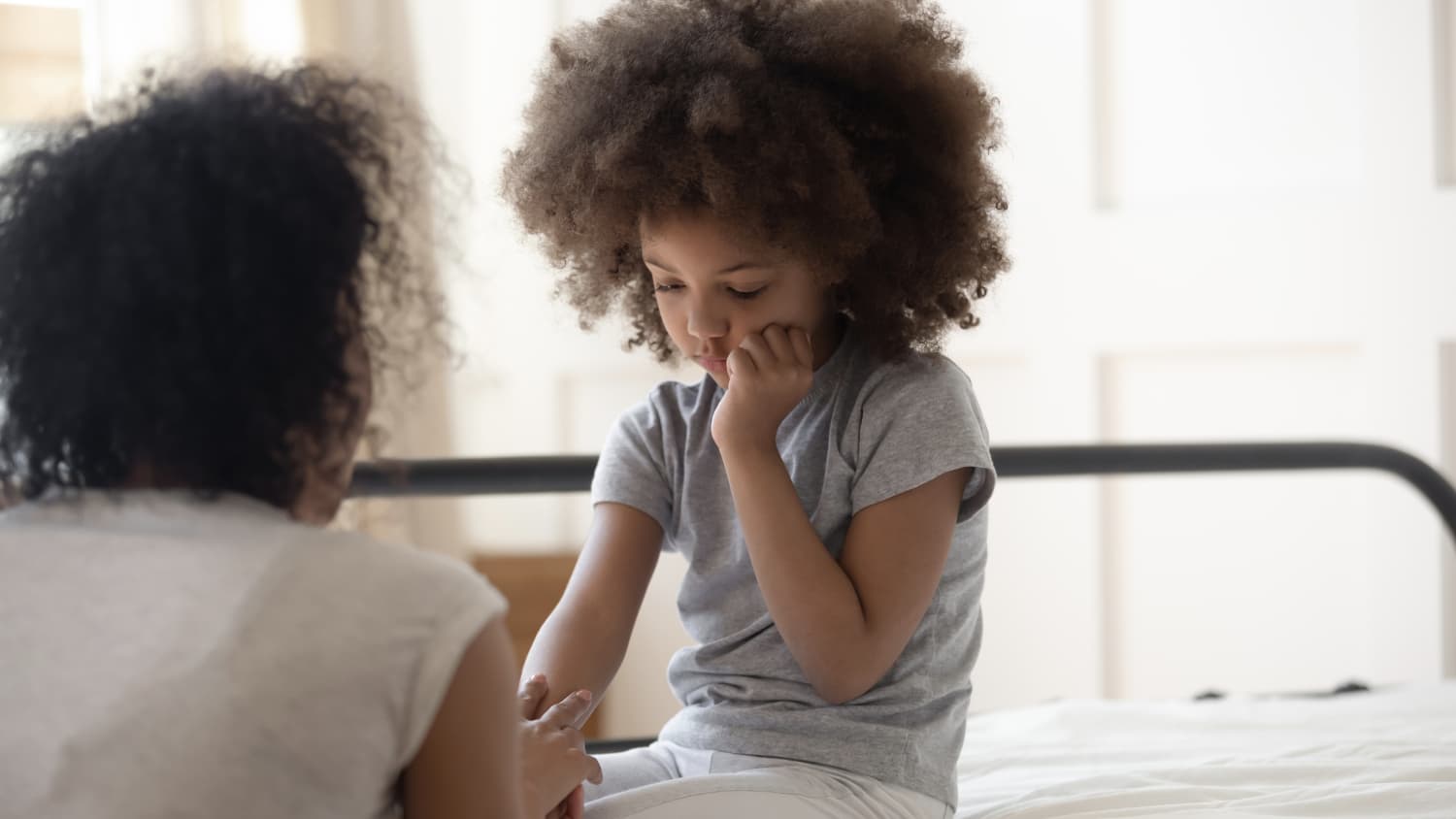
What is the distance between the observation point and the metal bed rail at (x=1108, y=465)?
1.40 metres

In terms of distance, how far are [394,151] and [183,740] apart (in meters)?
0.32

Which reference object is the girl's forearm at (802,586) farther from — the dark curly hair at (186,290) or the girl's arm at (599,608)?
the dark curly hair at (186,290)

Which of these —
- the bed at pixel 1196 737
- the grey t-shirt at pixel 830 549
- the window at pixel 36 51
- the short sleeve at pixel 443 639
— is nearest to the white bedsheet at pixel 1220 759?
Result: the bed at pixel 1196 737

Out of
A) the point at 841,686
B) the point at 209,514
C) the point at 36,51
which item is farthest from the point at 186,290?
the point at 36,51

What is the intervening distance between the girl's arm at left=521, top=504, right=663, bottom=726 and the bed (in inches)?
6.6

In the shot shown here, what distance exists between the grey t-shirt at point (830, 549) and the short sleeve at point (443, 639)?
403mm

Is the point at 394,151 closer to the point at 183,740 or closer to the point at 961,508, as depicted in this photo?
the point at 183,740

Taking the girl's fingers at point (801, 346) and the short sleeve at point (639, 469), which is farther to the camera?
the short sleeve at point (639, 469)

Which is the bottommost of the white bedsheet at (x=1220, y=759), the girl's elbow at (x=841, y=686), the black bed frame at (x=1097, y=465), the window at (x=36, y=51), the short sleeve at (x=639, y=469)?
the white bedsheet at (x=1220, y=759)

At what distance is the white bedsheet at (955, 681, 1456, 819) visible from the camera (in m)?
1.08

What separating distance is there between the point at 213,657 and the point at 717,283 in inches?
20.8

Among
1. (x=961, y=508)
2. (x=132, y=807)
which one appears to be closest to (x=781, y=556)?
(x=961, y=508)

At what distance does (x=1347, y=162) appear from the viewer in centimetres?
219

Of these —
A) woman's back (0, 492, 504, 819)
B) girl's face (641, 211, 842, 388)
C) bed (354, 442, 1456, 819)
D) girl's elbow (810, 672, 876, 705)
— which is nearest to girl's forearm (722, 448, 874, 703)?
girl's elbow (810, 672, 876, 705)
